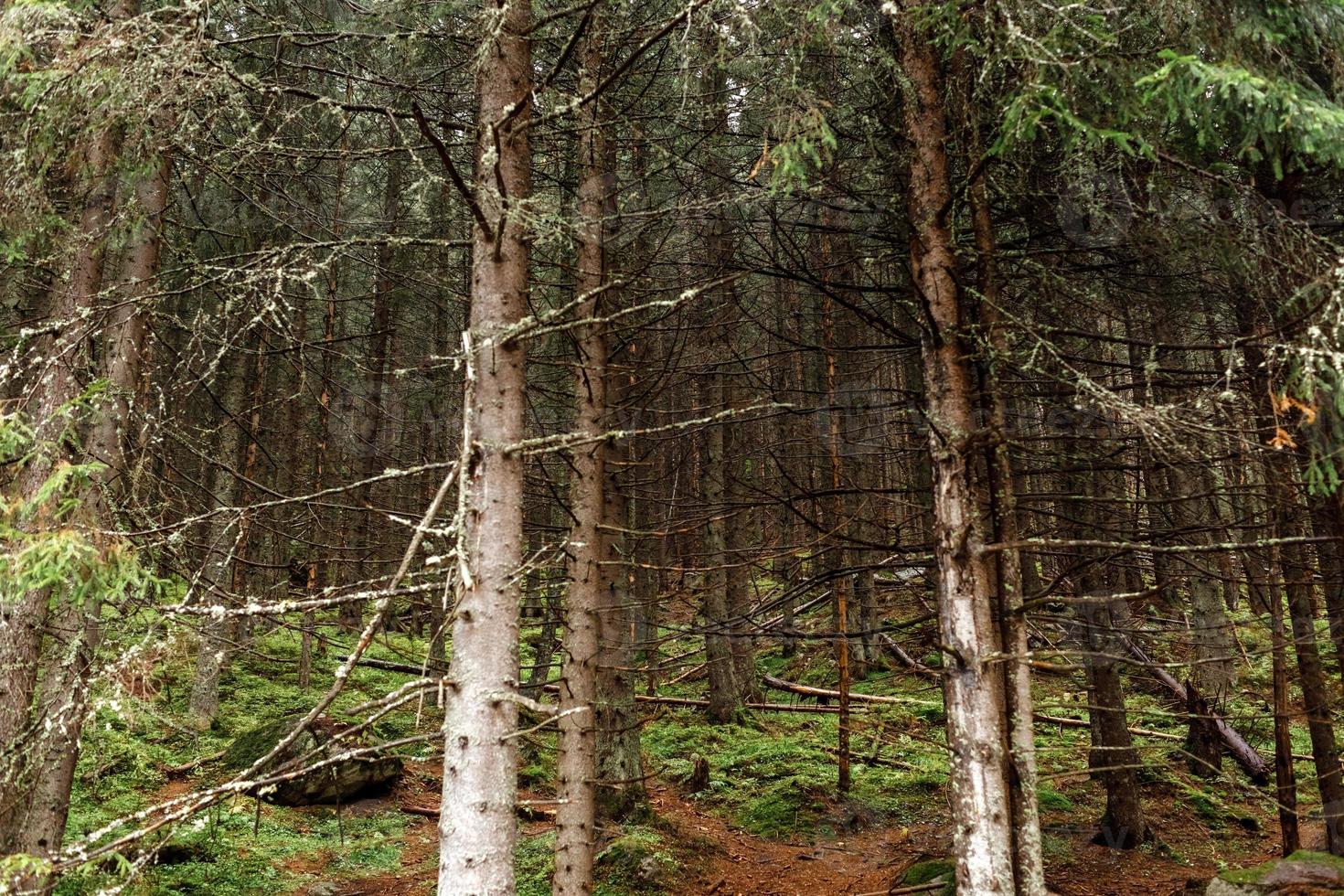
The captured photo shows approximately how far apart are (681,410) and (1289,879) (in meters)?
6.37

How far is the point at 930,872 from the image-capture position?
7.71m

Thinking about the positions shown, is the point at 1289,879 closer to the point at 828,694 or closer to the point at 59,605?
the point at 828,694

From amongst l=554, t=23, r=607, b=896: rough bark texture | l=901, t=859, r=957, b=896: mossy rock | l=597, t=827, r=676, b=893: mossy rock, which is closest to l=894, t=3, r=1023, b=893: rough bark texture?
l=901, t=859, r=957, b=896: mossy rock

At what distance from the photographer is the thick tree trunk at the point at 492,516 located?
394cm

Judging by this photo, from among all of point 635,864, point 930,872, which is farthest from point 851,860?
point 635,864

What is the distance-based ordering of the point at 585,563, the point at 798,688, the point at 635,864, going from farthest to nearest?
the point at 798,688 → the point at 635,864 → the point at 585,563

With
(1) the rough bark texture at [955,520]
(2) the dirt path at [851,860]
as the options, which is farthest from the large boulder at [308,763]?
(1) the rough bark texture at [955,520]

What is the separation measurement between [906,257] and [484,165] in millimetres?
3631

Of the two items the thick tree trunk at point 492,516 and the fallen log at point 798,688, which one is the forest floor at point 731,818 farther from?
the thick tree trunk at point 492,516

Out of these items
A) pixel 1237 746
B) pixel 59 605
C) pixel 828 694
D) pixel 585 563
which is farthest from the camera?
pixel 828 694

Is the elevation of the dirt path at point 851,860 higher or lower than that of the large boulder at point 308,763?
lower

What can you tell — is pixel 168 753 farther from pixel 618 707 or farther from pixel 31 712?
pixel 618 707

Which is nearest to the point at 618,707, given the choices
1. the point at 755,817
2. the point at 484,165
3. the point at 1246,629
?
the point at 755,817

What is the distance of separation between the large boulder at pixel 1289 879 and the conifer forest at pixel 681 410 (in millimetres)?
72
